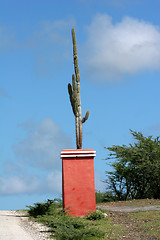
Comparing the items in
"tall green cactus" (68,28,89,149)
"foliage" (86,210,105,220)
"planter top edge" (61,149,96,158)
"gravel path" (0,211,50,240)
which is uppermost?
"tall green cactus" (68,28,89,149)

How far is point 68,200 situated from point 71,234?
11.0 feet

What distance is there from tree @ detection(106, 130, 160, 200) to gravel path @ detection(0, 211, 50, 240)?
25.8 ft

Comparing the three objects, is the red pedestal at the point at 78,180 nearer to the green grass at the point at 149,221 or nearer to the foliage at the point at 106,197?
the green grass at the point at 149,221

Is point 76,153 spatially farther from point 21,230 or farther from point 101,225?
point 21,230

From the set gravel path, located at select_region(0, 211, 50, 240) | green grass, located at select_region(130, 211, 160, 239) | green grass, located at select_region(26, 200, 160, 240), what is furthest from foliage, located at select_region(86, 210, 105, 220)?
gravel path, located at select_region(0, 211, 50, 240)

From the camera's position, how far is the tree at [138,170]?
17.0 meters

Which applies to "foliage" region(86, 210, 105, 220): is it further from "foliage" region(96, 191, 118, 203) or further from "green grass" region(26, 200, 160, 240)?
"foliage" region(96, 191, 118, 203)

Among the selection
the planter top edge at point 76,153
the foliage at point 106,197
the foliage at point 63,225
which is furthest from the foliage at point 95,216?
the foliage at point 106,197

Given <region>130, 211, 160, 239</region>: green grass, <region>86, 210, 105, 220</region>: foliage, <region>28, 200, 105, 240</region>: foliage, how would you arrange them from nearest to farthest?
<region>28, 200, 105, 240</region>: foliage
<region>130, 211, 160, 239</region>: green grass
<region>86, 210, 105, 220</region>: foliage

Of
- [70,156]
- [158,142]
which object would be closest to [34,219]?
[70,156]

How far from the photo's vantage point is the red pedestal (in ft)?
37.4

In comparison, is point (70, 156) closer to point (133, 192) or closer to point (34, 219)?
point (34, 219)

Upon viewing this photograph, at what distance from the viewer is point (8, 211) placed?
14.5m

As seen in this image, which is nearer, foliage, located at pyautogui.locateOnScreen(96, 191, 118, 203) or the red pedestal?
the red pedestal
